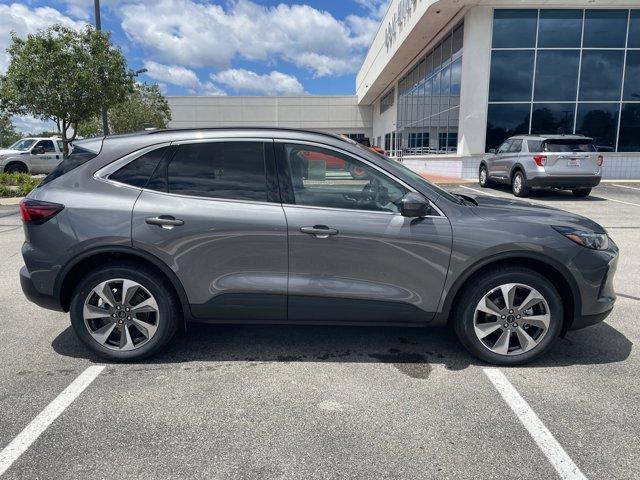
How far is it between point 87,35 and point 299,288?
1662 cm

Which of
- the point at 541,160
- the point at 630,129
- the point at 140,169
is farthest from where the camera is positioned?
the point at 630,129

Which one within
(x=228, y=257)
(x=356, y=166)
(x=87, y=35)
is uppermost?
(x=87, y=35)

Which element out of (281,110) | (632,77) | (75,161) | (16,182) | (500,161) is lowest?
(16,182)

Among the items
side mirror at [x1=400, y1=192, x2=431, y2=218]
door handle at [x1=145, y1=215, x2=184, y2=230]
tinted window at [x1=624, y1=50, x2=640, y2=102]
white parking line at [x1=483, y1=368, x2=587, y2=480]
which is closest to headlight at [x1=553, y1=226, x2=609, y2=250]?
side mirror at [x1=400, y1=192, x2=431, y2=218]

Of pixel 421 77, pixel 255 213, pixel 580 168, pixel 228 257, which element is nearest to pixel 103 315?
pixel 228 257

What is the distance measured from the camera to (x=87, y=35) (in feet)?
53.0

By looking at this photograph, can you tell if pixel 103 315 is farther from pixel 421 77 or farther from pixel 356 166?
pixel 421 77

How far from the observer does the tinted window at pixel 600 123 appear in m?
18.4

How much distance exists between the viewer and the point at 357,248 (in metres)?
3.31

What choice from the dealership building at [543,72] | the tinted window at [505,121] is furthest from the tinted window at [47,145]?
the tinted window at [505,121]

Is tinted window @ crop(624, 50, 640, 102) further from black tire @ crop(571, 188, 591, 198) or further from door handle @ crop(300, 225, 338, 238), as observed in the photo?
door handle @ crop(300, 225, 338, 238)

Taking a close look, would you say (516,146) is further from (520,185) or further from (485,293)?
(485,293)

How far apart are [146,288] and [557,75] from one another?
63.1 ft

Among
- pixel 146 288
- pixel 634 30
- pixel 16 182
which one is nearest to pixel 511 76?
pixel 634 30
